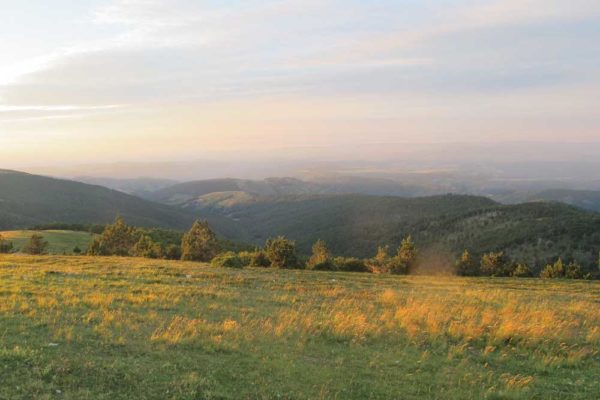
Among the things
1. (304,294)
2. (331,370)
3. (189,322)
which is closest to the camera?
(331,370)

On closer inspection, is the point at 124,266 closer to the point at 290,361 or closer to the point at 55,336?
the point at 55,336

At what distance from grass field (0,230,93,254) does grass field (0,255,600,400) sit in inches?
2374

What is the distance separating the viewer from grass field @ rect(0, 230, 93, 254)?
73.7 m

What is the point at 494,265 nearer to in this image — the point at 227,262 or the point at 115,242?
the point at 227,262

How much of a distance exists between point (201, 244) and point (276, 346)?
4822 centimetres

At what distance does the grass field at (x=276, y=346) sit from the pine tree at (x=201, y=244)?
119ft

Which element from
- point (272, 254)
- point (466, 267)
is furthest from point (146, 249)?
point (466, 267)

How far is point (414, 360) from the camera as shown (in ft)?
38.8

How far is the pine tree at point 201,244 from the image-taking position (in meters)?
57.1

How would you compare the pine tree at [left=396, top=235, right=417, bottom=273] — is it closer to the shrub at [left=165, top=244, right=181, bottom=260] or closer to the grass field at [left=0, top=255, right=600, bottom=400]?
the shrub at [left=165, top=244, right=181, bottom=260]

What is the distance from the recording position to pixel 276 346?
12391 millimetres

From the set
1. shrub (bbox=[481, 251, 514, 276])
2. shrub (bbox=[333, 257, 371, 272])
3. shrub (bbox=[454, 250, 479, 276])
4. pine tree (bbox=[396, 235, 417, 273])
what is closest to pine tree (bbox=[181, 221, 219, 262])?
shrub (bbox=[333, 257, 371, 272])

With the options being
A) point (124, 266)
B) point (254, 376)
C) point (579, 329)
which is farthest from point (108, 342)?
point (124, 266)

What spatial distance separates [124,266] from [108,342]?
2073 centimetres
